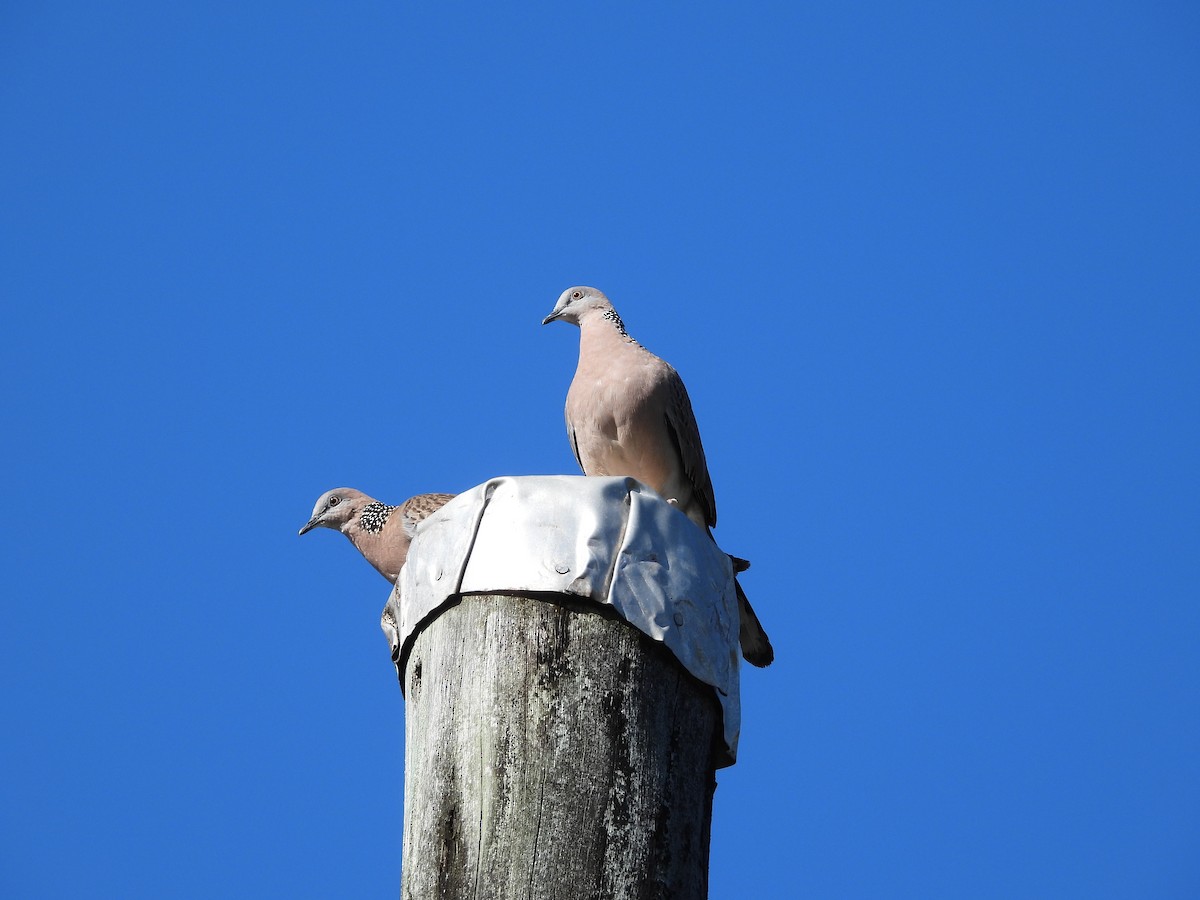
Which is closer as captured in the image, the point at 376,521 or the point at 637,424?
the point at 637,424

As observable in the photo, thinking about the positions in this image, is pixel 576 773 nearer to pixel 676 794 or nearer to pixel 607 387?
pixel 676 794

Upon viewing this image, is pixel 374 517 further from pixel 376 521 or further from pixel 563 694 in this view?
pixel 563 694

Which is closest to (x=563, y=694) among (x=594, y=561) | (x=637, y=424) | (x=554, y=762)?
(x=554, y=762)

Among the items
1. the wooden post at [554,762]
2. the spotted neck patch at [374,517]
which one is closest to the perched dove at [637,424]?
the spotted neck patch at [374,517]

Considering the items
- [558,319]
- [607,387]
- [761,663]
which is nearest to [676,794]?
[761,663]

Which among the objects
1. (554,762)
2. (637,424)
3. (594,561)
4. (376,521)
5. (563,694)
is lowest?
(554,762)

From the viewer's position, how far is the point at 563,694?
2879 millimetres

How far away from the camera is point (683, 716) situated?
117 inches

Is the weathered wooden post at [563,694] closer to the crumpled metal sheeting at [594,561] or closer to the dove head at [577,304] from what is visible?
the crumpled metal sheeting at [594,561]

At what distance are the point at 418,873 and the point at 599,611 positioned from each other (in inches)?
26.5

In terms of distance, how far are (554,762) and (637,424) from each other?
3393mm

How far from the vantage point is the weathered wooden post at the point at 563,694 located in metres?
2.76

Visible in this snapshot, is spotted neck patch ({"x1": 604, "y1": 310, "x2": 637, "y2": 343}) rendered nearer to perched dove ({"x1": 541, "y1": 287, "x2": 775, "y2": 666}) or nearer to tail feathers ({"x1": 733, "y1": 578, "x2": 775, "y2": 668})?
perched dove ({"x1": 541, "y1": 287, "x2": 775, "y2": 666})

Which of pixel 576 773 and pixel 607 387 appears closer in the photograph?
pixel 576 773
